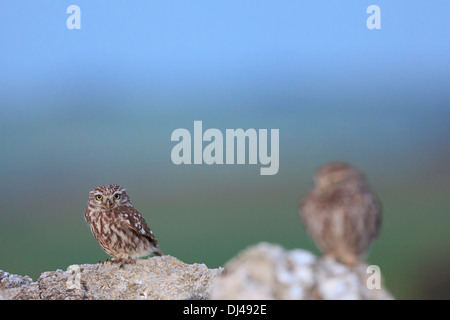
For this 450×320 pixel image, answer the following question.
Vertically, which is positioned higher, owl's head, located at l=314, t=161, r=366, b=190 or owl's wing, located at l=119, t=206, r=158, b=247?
owl's head, located at l=314, t=161, r=366, b=190

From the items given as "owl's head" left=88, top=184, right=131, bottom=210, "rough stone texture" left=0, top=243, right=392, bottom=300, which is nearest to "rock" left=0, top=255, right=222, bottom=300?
"rough stone texture" left=0, top=243, right=392, bottom=300

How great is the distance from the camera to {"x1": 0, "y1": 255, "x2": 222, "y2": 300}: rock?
5.34 metres

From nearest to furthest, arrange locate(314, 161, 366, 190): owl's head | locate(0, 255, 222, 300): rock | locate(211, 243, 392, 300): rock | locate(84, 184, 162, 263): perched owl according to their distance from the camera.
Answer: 1. locate(211, 243, 392, 300): rock
2. locate(314, 161, 366, 190): owl's head
3. locate(0, 255, 222, 300): rock
4. locate(84, 184, 162, 263): perched owl

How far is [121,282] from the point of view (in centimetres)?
560

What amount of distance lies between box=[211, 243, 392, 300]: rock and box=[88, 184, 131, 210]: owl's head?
298cm

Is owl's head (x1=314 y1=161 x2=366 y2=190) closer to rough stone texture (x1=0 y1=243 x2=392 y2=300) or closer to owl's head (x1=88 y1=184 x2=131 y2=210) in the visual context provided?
rough stone texture (x1=0 y1=243 x2=392 y2=300)

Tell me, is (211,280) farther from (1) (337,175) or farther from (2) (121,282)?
(1) (337,175)

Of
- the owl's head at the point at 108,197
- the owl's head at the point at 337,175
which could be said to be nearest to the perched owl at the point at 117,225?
the owl's head at the point at 108,197
